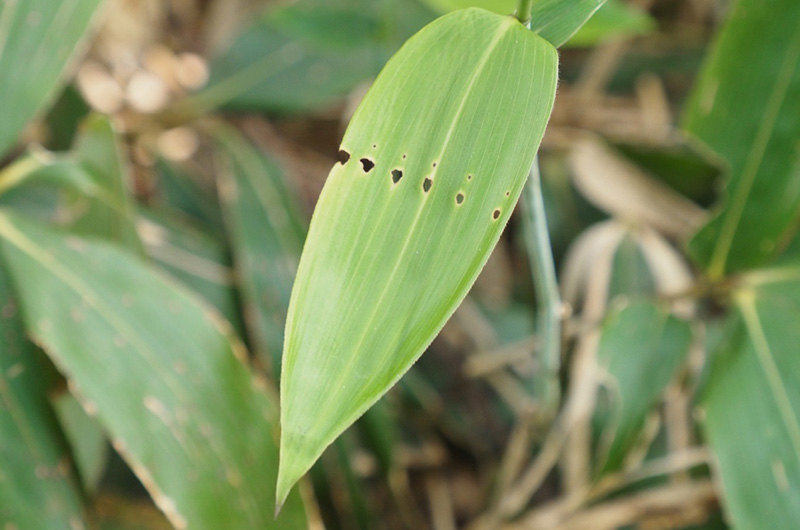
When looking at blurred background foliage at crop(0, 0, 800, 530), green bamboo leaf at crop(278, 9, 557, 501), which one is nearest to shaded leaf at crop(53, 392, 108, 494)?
blurred background foliage at crop(0, 0, 800, 530)

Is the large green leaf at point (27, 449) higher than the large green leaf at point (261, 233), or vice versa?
the large green leaf at point (261, 233)

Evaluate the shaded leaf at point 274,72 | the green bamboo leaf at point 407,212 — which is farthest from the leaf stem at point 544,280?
the shaded leaf at point 274,72

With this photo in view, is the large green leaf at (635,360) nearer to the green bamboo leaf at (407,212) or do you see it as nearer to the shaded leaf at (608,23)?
the shaded leaf at (608,23)

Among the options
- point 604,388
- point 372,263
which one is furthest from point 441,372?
point 372,263

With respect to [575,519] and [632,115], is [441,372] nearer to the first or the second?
[575,519]


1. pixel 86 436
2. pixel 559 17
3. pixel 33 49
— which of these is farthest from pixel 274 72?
pixel 559 17

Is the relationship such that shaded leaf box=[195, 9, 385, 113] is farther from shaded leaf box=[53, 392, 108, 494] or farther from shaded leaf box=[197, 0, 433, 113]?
shaded leaf box=[53, 392, 108, 494]
